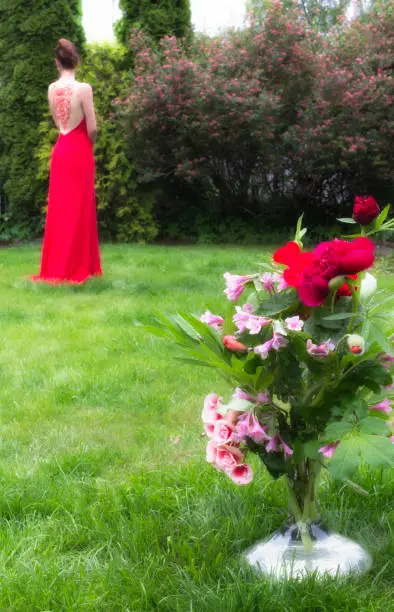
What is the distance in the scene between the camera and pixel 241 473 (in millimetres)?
1840

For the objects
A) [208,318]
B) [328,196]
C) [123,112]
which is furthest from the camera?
[328,196]

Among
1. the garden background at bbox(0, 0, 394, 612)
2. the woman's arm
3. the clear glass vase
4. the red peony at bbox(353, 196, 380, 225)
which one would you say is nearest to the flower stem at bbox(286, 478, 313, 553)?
the clear glass vase

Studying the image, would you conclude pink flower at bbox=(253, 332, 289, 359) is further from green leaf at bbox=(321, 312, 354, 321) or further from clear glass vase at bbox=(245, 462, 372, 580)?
clear glass vase at bbox=(245, 462, 372, 580)

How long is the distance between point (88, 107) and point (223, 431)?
19.8 ft

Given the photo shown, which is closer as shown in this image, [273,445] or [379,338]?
[379,338]

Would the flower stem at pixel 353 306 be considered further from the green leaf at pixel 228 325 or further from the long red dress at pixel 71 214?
the long red dress at pixel 71 214

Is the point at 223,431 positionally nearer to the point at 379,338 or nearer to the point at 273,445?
the point at 273,445

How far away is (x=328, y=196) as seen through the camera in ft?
45.4

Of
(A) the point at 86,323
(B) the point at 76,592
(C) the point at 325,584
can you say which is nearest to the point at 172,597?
(B) the point at 76,592

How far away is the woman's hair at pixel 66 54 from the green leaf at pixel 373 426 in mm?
6232

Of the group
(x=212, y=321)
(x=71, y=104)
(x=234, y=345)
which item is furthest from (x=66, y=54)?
(x=234, y=345)

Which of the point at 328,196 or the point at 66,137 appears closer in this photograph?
the point at 66,137

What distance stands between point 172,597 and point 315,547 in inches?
15.8

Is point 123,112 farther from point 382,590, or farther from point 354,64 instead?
point 382,590
